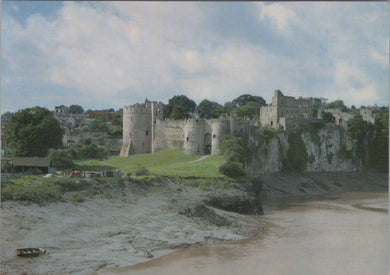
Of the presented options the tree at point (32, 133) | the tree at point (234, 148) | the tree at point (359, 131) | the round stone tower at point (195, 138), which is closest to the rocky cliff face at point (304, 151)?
the tree at point (359, 131)

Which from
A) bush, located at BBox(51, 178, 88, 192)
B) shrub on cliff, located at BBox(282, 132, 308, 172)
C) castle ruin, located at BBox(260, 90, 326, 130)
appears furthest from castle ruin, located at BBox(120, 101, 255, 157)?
bush, located at BBox(51, 178, 88, 192)

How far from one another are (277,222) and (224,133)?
13.8 m

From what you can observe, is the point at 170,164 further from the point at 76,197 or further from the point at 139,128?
the point at 76,197

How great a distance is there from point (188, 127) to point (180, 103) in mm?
25341

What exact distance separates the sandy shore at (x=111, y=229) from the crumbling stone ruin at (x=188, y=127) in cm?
1315

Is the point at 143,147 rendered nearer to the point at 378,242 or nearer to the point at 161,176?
the point at 161,176

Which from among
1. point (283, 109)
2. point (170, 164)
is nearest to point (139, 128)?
point (170, 164)

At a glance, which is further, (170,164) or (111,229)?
(170,164)

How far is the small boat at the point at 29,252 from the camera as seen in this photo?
1529 centimetres

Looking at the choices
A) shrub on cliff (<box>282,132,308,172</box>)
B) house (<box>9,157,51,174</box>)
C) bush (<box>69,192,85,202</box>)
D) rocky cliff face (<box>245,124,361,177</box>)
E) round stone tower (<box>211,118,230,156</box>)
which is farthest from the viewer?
shrub on cliff (<box>282,132,308,172</box>)

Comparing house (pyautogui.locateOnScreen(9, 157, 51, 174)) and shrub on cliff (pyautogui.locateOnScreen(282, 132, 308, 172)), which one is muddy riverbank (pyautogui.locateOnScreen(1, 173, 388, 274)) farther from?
shrub on cliff (pyautogui.locateOnScreen(282, 132, 308, 172))

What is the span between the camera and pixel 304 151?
4712 centimetres

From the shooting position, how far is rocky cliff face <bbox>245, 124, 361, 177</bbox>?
41281 millimetres

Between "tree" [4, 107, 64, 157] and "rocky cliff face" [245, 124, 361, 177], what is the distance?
16.3 m
